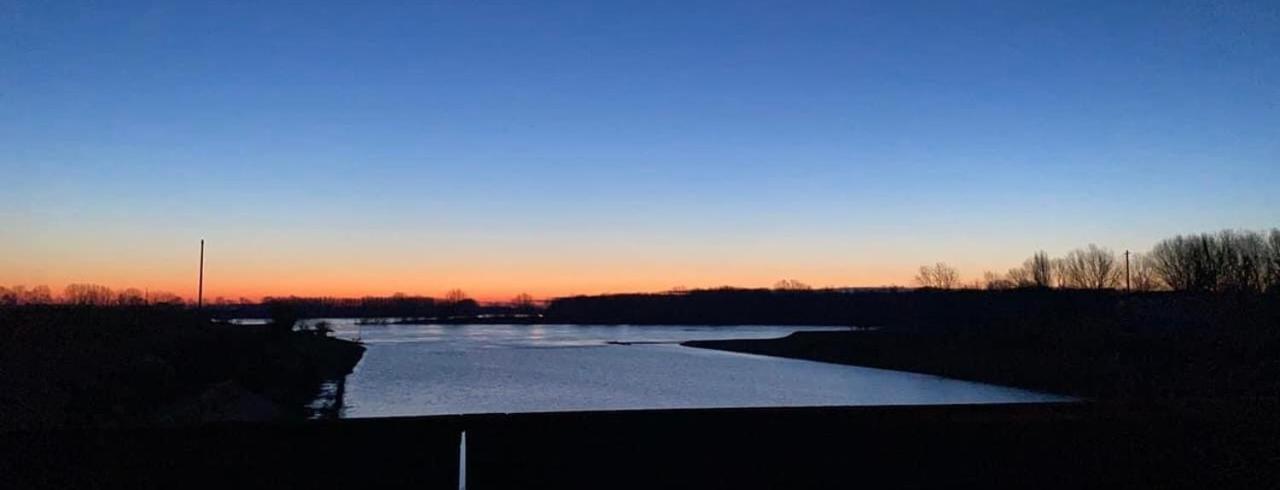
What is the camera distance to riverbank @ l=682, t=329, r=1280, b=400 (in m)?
33.5

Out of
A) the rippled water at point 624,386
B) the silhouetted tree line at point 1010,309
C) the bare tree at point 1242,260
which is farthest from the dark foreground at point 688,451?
the bare tree at point 1242,260

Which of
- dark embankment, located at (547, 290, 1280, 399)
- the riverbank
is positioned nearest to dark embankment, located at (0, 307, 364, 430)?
dark embankment, located at (547, 290, 1280, 399)

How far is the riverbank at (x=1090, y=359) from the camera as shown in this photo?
33500 millimetres

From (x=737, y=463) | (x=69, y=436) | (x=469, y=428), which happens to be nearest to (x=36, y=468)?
(x=69, y=436)

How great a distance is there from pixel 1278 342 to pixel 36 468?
4149 centimetres

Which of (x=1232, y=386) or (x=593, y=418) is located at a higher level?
(x=593, y=418)

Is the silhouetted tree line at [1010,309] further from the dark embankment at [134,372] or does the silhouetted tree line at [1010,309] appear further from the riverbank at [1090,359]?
the dark embankment at [134,372]

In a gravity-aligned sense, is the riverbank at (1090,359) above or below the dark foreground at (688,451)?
below

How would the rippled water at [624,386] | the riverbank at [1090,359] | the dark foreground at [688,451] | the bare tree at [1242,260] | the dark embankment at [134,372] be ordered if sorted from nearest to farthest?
the dark foreground at [688,451]
the dark embankment at [134,372]
the riverbank at [1090,359]
the rippled water at [624,386]
the bare tree at [1242,260]

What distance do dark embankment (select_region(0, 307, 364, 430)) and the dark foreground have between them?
5.91ft

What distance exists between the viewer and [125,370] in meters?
23.1

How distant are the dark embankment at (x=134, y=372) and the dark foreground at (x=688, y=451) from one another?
5.91 feet

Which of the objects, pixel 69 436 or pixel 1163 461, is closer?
pixel 69 436

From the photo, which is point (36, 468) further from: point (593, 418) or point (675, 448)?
point (675, 448)
